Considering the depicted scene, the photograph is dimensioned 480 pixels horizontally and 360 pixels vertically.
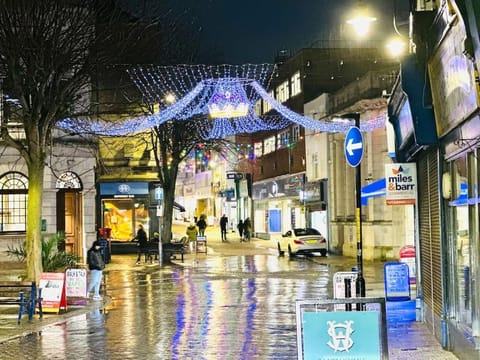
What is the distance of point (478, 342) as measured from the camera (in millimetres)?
9742

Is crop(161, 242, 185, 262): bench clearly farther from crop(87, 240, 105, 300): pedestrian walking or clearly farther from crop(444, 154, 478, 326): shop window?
crop(444, 154, 478, 326): shop window

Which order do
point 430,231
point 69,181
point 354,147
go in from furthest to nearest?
point 69,181, point 354,147, point 430,231

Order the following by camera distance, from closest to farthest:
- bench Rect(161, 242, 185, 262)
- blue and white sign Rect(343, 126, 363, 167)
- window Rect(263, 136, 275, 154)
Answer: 1. blue and white sign Rect(343, 126, 363, 167)
2. bench Rect(161, 242, 185, 262)
3. window Rect(263, 136, 275, 154)

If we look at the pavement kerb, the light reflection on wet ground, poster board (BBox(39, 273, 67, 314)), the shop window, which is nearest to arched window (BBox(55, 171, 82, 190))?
the light reflection on wet ground

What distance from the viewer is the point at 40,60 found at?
2077 centimetres

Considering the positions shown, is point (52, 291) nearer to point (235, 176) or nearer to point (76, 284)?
point (76, 284)

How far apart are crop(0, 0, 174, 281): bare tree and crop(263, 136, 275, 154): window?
36648 millimetres

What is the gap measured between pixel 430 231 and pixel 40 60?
459 inches

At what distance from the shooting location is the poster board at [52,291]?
17.8 m

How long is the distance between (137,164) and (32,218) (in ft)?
75.9

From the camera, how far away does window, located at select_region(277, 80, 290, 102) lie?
54.4 meters

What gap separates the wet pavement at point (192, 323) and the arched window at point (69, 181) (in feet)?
22.7

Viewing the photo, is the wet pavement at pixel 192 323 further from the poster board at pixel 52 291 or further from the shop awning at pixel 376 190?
the shop awning at pixel 376 190

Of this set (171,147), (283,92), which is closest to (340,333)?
(171,147)
